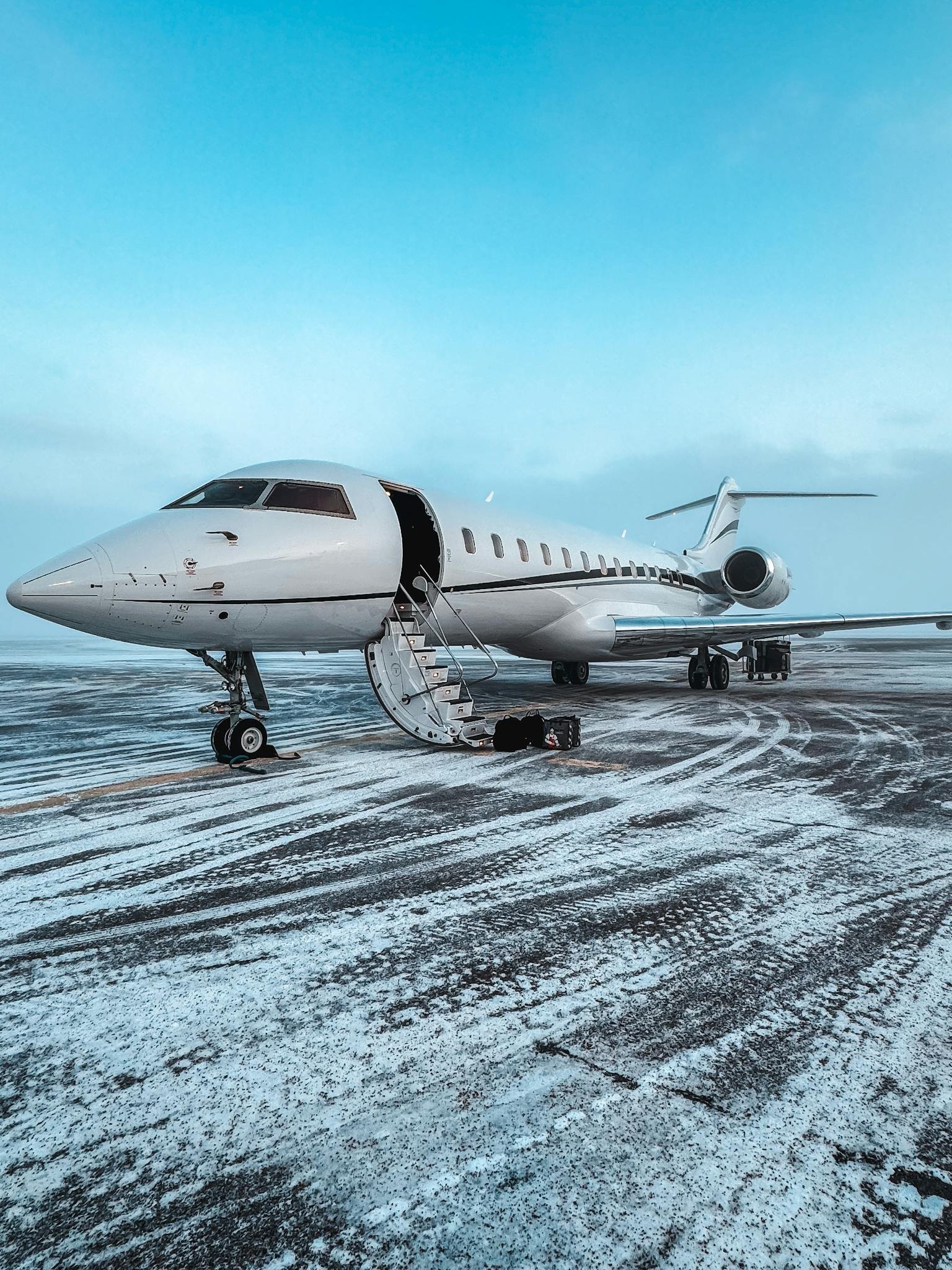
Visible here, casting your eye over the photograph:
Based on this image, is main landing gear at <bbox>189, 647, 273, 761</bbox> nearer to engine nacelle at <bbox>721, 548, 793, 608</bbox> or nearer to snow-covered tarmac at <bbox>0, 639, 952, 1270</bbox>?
snow-covered tarmac at <bbox>0, 639, 952, 1270</bbox>

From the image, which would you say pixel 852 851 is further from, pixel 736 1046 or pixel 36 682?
pixel 36 682

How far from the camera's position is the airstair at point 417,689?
7.69 metres

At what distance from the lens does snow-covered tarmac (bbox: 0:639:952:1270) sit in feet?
4.99

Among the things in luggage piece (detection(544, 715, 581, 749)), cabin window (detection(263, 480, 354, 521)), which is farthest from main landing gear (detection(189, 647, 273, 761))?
luggage piece (detection(544, 715, 581, 749))

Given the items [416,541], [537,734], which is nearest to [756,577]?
[416,541]

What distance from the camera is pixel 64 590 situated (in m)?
5.78

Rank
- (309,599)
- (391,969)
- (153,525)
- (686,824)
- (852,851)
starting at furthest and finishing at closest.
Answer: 1. (309,599)
2. (153,525)
3. (686,824)
4. (852,851)
5. (391,969)

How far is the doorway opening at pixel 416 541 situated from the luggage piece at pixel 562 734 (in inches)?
104

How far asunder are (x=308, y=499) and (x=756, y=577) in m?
13.3

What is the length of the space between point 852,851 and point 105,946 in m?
3.72

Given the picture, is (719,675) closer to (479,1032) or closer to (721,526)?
(721,526)

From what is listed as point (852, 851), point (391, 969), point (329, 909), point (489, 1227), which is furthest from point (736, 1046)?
point (852, 851)

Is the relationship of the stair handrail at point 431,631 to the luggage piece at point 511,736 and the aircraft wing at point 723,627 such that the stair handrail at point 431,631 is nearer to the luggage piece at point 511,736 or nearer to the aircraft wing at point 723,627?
the luggage piece at point 511,736

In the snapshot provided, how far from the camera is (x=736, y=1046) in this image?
213 cm
